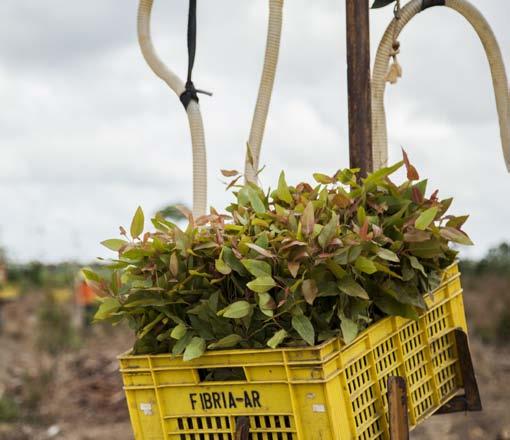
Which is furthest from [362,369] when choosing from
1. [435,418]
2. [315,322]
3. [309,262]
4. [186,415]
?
[435,418]

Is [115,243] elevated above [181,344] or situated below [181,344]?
above

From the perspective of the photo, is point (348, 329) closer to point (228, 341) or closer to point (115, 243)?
point (228, 341)

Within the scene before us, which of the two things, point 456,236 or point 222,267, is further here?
point 456,236

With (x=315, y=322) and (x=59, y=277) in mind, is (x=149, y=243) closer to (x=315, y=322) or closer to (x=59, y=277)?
(x=315, y=322)

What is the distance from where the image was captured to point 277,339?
1800 millimetres

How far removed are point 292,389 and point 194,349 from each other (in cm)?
23

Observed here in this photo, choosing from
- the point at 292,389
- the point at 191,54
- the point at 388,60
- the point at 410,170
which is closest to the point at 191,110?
the point at 191,54

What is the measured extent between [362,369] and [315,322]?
0.18m

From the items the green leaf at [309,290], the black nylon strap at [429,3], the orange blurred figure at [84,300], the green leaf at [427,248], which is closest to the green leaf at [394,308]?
the green leaf at [427,248]

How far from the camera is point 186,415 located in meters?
2.00

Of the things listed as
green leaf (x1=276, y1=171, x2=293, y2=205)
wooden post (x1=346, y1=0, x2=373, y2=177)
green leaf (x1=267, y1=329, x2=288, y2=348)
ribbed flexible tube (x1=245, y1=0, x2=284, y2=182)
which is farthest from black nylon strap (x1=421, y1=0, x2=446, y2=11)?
green leaf (x1=267, y1=329, x2=288, y2=348)

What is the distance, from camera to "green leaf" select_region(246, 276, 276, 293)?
5.93ft

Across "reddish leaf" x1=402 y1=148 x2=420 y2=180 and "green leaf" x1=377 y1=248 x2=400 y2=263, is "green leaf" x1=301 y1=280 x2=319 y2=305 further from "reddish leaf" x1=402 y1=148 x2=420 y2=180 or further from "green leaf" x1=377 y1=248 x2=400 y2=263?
"reddish leaf" x1=402 y1=148 x2=420 y2=180

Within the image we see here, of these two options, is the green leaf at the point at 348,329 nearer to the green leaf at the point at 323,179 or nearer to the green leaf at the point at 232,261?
the green leaf at the point at 232,261
